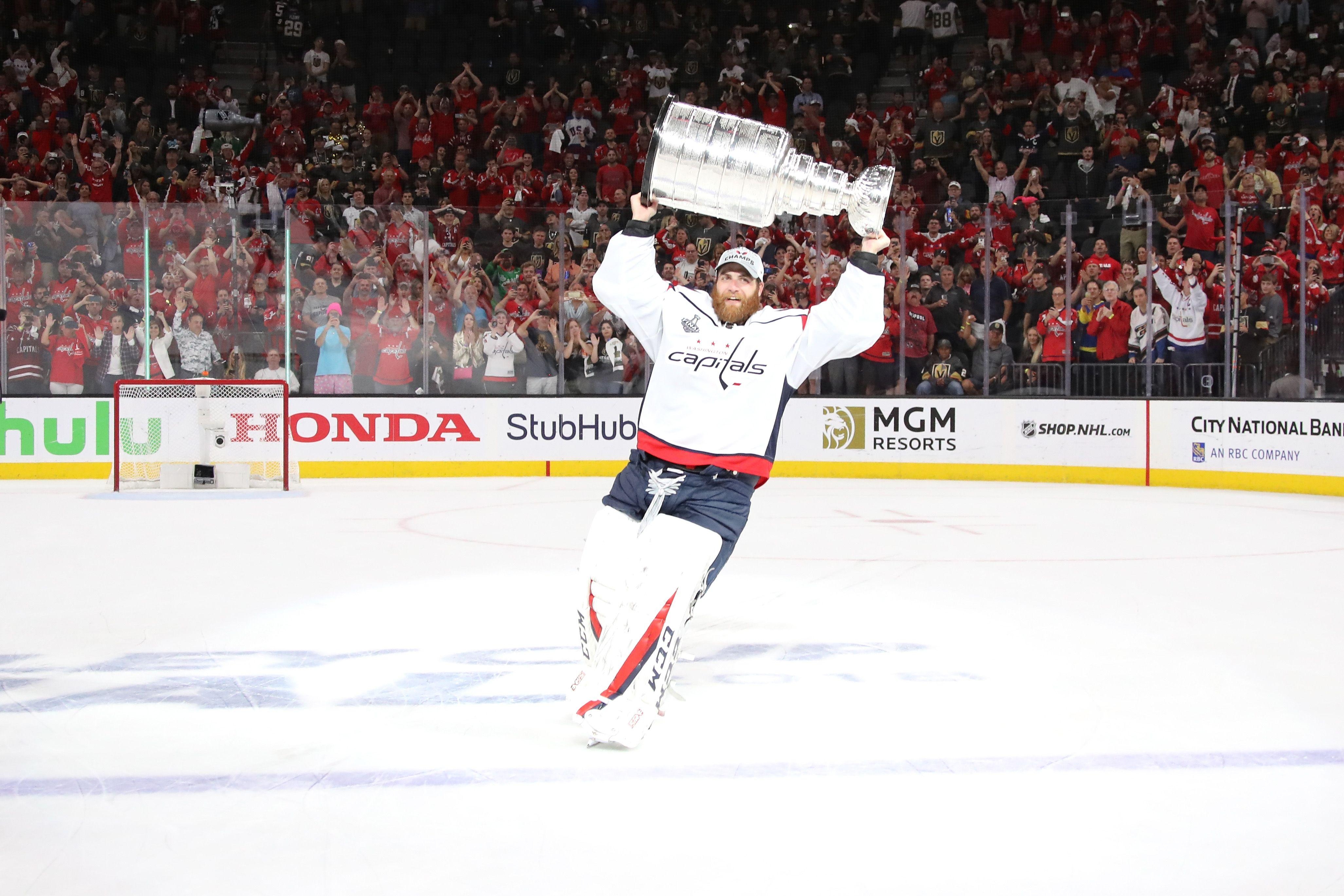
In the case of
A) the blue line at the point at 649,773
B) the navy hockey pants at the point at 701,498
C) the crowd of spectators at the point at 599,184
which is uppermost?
the crowd of spectators at the point at 599,184

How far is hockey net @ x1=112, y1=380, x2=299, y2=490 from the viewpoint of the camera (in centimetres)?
1095

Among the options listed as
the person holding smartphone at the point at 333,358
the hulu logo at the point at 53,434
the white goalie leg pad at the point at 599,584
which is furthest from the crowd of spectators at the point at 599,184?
the white goalie leg pad at the point at 599,584

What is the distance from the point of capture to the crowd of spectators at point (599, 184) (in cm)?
1178

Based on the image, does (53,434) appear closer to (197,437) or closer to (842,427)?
(197,437)

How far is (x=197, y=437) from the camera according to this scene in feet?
36.3

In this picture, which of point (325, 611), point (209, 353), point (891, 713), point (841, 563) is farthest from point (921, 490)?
point (891, 713)

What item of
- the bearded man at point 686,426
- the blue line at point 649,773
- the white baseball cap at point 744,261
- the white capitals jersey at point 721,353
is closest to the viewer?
the blue line at point 649,773

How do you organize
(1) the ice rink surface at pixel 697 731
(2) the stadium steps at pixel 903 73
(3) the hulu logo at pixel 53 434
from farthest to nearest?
(2) the stadium steps at pixel 903 73 → (3) the hulu logo at pixel 53 434 → (1) the ice rink surface at pixel 697 731

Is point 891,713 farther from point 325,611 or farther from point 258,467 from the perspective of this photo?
point 258,467

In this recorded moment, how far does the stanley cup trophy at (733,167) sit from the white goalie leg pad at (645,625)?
94 centimetres

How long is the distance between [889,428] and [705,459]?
959cm

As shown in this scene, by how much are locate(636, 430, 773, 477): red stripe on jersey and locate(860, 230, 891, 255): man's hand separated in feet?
2.23

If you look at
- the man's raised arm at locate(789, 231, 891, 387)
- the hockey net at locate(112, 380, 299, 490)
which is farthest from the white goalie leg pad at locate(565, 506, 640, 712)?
the hockey net at locate(112, 380, 299, 490)

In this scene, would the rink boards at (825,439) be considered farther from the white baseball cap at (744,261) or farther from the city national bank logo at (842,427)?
the white baseball cap at (744,261)
